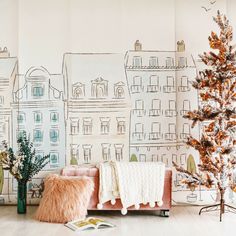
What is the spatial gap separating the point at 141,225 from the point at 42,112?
6.33ft

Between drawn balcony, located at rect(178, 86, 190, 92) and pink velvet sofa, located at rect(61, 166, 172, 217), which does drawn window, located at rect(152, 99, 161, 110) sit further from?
pink velvet sofa, located at rect(61, 166, 172, 217)

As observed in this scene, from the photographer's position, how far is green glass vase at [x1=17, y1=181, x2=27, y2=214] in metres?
5.24

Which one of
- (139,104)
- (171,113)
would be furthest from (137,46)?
(171,113)

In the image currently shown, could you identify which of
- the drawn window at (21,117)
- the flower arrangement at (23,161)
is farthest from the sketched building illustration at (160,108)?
the drawn window at (21,117)

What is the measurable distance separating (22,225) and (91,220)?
0.70 meters

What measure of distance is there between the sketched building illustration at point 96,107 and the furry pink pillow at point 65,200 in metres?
0.84

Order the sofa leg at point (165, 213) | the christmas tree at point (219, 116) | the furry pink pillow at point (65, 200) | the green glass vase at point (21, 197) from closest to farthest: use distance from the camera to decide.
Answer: the furry pink pillow at point (65, 200)
the christmas tree at point (219, 116)
the sofa leg at point (165, 213)
the green glass vase at point (21, 197)

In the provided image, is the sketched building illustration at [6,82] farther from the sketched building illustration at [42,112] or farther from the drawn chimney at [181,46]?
the drawn chimney at [181,46]

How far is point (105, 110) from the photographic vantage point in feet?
18.7

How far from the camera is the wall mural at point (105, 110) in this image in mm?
5688

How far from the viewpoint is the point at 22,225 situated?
467 centimetres

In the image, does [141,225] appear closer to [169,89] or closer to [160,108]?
[160,108]

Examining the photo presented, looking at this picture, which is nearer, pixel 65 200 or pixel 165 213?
pixel 65 200

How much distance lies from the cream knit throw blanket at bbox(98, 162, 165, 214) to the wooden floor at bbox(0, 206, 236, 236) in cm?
19
